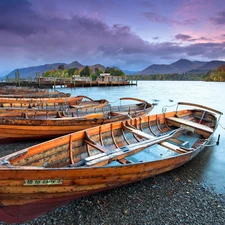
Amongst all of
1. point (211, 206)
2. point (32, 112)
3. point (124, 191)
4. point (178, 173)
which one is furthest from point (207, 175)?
point (32, 112)

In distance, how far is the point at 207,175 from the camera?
7809 millimetres

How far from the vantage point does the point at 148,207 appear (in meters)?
5.47

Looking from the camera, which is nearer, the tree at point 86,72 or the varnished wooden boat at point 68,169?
the varnished wooden boat at point 68,169

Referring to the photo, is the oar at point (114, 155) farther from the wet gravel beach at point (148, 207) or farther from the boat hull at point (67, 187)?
the wet gravel beach at point (148, 207)

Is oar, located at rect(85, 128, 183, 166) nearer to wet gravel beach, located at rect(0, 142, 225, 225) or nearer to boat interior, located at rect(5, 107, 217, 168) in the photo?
boat interior, located at rect(5, 107, 217, 168)

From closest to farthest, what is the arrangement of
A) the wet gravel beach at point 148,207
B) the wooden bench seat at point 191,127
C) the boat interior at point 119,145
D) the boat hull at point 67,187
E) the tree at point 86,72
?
the boat hull at point 67,187 < the wet gravel beach at point 148,207 < the boat interior at point 119,145 < the wooden bench seat at point 191,127 < the tree at point 86,72

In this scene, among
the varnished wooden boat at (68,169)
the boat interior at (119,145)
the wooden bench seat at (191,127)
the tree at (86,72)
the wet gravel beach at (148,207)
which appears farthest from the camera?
the tree at (86,72)

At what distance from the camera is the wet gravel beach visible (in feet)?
16.1

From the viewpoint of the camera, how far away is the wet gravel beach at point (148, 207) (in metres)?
4.92

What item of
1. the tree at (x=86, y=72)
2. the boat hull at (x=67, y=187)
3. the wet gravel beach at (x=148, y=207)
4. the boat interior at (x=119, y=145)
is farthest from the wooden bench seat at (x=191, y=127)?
the tree at (x=86, y=72)

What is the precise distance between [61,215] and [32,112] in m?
8.06

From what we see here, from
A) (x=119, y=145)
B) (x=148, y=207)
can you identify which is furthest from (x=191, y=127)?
(x=148, y=207)

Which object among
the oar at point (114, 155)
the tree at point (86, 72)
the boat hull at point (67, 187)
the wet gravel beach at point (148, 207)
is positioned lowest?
the wet gravel beach at point (148, 207)

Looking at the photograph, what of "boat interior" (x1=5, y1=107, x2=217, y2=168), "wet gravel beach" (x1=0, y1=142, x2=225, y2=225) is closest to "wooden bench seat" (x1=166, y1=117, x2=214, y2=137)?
"boat interior" (x1=5, y1=107, x2=217, y2=168)
